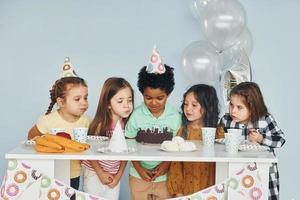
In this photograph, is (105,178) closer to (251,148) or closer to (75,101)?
(75,101)

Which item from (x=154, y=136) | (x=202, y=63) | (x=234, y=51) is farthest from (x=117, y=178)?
(x=234, y=51)

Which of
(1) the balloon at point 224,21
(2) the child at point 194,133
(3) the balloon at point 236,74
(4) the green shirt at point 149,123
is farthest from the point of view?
(3) the balloon at point 236,74

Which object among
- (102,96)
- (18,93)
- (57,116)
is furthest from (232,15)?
(18,93)

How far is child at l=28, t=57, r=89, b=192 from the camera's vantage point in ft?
6.73

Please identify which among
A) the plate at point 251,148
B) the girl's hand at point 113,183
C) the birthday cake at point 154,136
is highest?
the birthday cake at point 154,136

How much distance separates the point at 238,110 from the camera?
197cm

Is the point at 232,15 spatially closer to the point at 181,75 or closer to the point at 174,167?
the point at 181,75

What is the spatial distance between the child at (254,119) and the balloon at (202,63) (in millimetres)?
610

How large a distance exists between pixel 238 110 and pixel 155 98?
301mm

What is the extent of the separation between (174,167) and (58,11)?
1.43m

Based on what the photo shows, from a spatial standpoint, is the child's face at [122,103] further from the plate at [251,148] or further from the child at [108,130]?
the plate at [251,148]

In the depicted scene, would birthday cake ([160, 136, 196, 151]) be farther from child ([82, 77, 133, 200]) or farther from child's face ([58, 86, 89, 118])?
child's face ([58, 86, 89, 118])

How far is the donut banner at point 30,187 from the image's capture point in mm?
1575

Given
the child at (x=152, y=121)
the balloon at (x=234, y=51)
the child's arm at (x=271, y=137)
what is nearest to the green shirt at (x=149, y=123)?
the child at (x=152, y=121)
